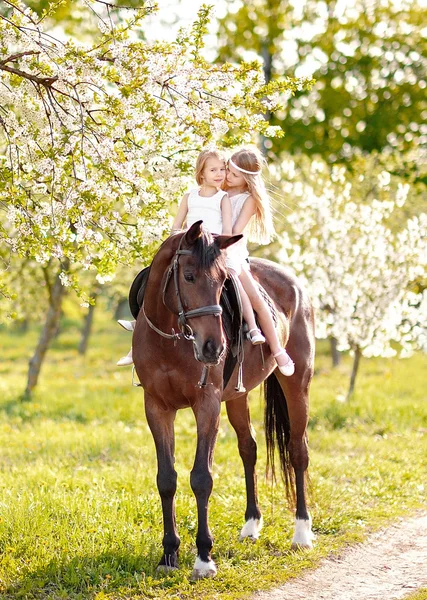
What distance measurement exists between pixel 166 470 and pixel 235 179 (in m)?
2.44

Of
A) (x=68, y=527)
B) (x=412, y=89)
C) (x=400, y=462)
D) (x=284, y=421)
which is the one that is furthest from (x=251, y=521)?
(x=412, y=89)

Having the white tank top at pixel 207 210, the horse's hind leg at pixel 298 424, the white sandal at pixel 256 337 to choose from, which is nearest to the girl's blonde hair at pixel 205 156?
the white tank top at pixel 207 210

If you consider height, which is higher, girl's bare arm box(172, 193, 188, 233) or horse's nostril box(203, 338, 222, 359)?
girl's bare arm box(172, 193, 188, 233)

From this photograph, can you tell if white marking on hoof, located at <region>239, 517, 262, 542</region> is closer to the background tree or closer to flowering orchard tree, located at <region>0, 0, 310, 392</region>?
flowering orchard tree, located at <region>0, 0, 310, 392</region>

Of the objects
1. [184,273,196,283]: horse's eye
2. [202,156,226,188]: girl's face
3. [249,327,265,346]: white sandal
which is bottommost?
[249,327,265,346]: white sandal

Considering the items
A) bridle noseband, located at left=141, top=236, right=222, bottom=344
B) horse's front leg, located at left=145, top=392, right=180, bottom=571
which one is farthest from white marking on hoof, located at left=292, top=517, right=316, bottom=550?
bridle noseband, located at left=141, top=236, right=222, bottom=344

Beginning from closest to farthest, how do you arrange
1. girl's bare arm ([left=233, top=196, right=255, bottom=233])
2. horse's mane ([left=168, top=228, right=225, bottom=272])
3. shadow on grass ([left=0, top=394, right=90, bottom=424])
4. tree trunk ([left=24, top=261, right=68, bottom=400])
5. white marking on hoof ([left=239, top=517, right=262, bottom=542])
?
horse's mane ([left=168, top=228, right=225, bottom=272]) < girl's bare arm ([left=233, top=196, right=255, bottom=233]) < white marking on hoof ([left=239, top=517, right=262, bottom=542]) < shadow on grass ([left=0, top=394, right=90, bottom=424]) < tree trunk ([left=24, top=261, right=68, bottom=400])

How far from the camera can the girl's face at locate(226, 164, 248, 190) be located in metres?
6.39

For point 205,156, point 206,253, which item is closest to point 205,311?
point 206,253

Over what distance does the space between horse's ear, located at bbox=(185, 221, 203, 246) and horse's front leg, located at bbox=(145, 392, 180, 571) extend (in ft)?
4.39

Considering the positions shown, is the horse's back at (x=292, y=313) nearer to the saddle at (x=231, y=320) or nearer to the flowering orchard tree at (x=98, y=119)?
the saddle at (x=231, y=320)

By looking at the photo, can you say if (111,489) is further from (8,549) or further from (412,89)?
(412,89)

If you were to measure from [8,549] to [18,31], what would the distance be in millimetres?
3984

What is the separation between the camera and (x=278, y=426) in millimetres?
7387
